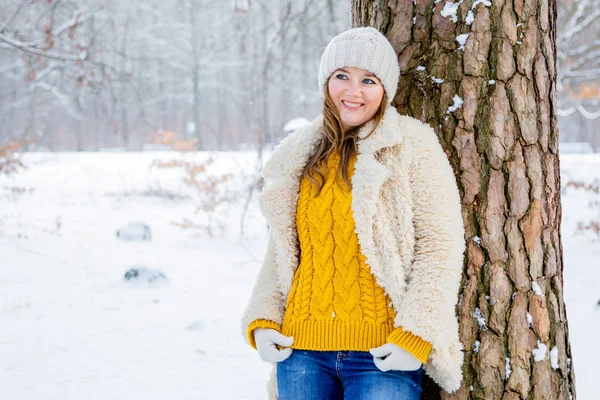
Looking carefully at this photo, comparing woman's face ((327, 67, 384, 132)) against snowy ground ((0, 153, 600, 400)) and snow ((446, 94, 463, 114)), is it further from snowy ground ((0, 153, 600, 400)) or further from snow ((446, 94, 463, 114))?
snowy ground ((0, 153, 600, 400))

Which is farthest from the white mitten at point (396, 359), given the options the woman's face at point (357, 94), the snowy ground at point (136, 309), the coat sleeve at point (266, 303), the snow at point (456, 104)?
the snowy ground at point (136, 309)

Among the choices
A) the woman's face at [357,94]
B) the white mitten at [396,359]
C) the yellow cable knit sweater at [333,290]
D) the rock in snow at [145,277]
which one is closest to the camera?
the white mitten at [396,359]

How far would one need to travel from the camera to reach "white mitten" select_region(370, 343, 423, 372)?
1737 mm

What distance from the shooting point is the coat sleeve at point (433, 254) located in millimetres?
1772

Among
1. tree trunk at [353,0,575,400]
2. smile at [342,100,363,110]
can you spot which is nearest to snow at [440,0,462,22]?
tree trunk at [353,0,575,400]

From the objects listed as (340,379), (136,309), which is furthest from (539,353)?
(136,309)

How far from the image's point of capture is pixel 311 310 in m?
1.95

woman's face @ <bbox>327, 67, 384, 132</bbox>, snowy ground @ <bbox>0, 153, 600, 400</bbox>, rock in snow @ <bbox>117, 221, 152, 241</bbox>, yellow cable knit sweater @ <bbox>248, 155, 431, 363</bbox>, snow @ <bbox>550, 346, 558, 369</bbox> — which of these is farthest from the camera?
rock in snow @ <bbox>117, 221, 152, 241</bbox>

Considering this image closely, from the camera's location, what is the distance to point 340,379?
192cm

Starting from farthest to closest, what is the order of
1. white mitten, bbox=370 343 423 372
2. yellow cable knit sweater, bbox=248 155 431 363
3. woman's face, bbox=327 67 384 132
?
woman's face, bbox=327 67 384 132
yellow cable knit sweater, bbox=248 155 431 363
white mitten, bbox=370 343 423 372

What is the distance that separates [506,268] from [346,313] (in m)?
0.64

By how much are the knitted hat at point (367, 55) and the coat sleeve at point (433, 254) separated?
12.1 inches

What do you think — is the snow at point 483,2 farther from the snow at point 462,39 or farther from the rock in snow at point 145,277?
the rock in snow at point 145,277

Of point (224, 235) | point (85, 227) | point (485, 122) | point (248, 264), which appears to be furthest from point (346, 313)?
point (85, 227)
